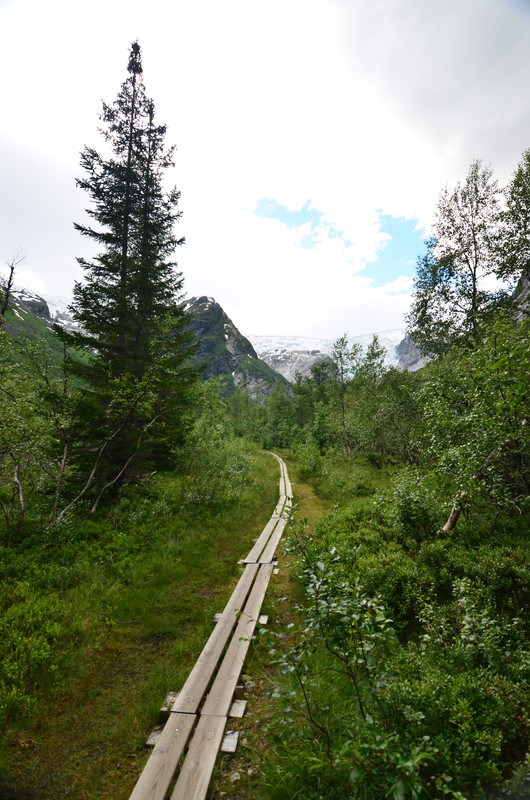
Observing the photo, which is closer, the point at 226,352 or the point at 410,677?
the point at 410,677

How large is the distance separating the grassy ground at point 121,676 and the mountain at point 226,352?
146540 millimetres

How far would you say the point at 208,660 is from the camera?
16.5 ft

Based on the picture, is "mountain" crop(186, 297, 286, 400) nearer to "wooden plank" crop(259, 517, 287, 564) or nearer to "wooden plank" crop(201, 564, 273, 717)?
"wooden plank" crop(259, 517, 287, 564)

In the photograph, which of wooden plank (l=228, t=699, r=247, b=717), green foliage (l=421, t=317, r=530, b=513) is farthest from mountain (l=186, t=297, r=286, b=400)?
wooden plank (l=228, t=699, r=247, b=717)

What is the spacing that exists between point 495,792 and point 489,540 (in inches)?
228

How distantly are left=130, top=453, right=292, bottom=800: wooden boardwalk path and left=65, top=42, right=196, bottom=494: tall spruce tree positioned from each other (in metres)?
7.16

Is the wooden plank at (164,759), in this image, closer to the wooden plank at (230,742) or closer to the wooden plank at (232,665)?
the wooden plank at (232,665)

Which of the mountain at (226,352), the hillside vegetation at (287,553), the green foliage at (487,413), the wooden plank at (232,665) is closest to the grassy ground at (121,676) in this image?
the hillside vegetation at (287,553)

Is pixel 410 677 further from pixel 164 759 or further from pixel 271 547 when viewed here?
pixel 271 547

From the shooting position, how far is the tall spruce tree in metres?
11.3

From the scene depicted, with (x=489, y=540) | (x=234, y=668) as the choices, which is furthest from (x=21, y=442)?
(x=489, y=540)

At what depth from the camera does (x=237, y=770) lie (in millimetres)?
3645

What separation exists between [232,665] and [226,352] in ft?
579

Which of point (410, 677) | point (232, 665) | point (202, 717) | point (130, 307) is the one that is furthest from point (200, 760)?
point (130, 307)
